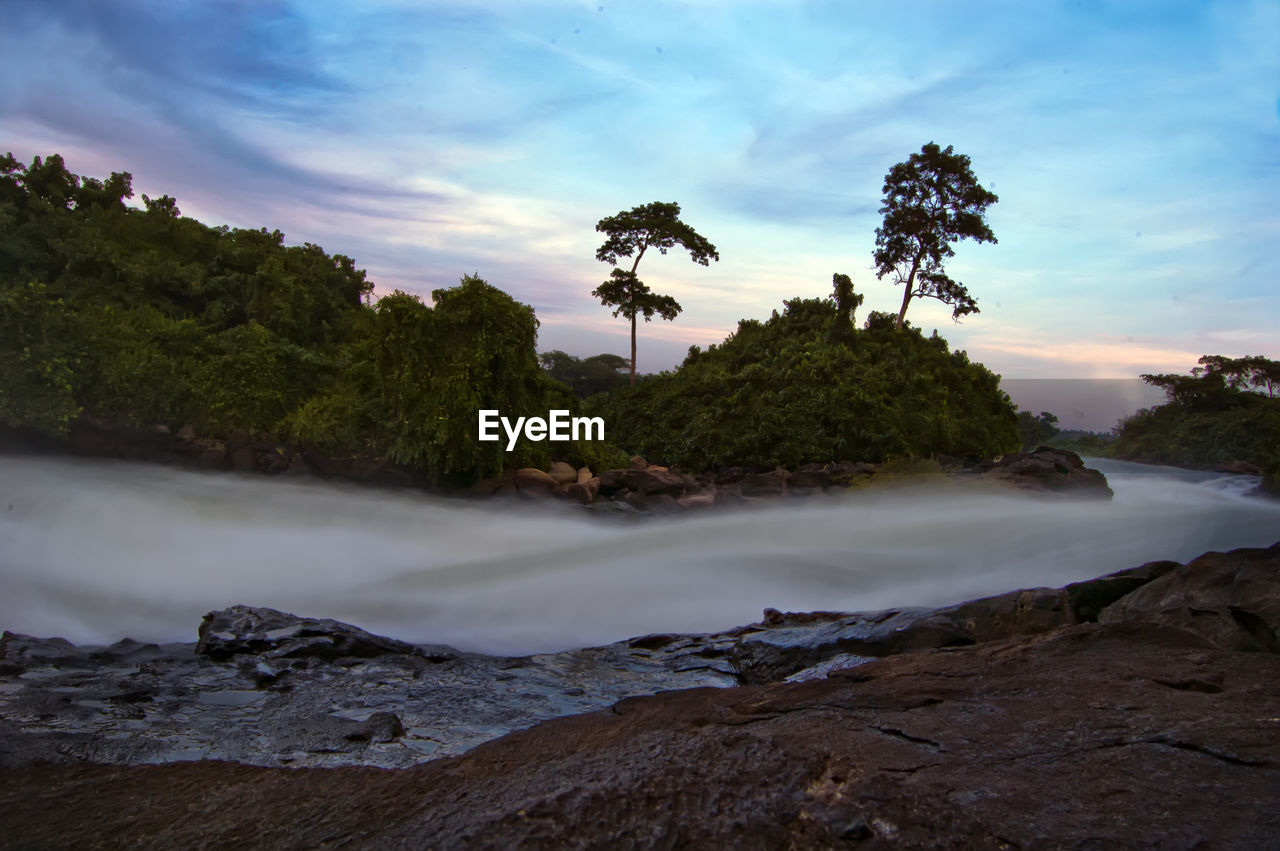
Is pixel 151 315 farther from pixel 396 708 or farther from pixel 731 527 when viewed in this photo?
pixel 396 708

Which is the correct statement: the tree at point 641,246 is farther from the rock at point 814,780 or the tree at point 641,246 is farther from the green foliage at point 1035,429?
the rock at point 814,780

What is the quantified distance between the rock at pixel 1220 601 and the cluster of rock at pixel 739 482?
11.4 metres

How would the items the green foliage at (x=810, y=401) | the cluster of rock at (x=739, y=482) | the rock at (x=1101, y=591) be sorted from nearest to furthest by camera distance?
the rock at (x=1101, y=591) < the cluster of rock at (x=739, y=482) < the green foliage at (x=810, y=401)

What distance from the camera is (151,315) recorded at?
18688 millimetres

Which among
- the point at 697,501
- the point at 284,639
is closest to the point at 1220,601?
the point at 284,639

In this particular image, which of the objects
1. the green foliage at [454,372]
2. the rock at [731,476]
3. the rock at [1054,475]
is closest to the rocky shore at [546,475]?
the rock at [1054,475]

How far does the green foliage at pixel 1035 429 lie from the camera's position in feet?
107

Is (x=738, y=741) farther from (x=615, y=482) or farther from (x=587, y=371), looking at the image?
(x=587, y=371)

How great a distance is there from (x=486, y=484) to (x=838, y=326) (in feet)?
46.2

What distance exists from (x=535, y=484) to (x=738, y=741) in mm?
13284

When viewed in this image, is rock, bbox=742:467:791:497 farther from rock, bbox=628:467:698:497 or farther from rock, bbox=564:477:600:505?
rock, bbox=564:477:600:505

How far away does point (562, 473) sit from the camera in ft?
56.9

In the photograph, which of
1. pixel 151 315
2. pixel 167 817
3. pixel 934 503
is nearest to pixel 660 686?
pixel 167 817

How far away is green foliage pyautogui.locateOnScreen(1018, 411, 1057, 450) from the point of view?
32.6 metres
